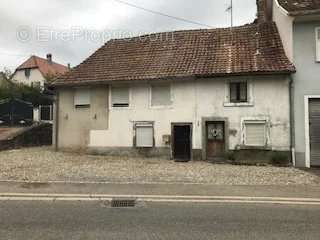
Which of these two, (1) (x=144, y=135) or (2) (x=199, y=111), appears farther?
(1) (x=144, y=135)

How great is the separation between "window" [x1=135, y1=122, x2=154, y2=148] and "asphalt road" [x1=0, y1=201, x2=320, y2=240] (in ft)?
39.7

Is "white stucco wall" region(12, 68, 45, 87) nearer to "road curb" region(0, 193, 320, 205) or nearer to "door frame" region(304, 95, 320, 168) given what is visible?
"door frame" region(304, 95, 320, 168)

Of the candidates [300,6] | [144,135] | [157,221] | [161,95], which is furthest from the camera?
[144,135]

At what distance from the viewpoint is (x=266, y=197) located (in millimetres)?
A: 10461

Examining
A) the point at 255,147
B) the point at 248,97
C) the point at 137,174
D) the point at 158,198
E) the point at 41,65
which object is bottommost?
the point at 158,198

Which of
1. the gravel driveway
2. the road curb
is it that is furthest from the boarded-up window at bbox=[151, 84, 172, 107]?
the road curb

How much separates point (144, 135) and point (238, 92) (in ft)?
16.1

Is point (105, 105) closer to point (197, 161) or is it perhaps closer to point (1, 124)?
point (197, 161)

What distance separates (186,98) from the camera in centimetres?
2095

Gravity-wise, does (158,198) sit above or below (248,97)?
below

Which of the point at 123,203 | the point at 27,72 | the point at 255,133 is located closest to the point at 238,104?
the point at 255,133

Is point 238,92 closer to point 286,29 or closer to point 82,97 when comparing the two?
point 286,29

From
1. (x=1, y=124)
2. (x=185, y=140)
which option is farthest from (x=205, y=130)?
(x=1, y=124)

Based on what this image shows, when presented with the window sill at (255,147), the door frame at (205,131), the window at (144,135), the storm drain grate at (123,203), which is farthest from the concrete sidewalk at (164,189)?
the window at (144,135)
